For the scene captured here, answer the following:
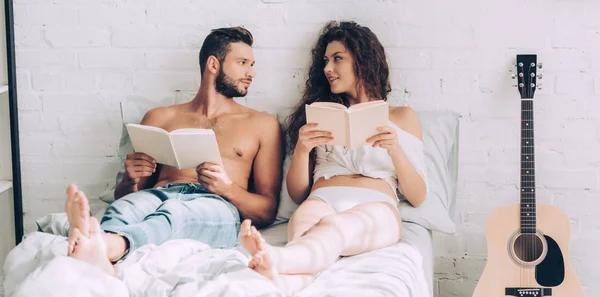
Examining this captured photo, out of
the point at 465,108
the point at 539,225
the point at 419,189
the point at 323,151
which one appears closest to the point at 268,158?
the point at 323,151

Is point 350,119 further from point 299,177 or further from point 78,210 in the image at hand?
point 78,210

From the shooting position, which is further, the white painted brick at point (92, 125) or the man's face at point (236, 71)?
the white painted brick at point (92, 125)

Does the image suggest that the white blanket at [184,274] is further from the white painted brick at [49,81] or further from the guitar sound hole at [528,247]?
the white painted brick at [49,81]

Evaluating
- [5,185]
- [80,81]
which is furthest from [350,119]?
[5,185]

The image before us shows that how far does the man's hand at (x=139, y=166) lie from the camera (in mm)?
2637

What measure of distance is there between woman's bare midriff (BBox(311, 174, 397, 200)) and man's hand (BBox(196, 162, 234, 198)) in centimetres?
31

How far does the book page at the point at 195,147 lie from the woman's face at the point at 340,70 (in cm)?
53

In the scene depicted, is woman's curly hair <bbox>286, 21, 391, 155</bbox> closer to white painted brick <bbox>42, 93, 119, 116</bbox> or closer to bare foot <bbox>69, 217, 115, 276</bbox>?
white painted brick <bbox>42, 93, 119, 116</bbox>

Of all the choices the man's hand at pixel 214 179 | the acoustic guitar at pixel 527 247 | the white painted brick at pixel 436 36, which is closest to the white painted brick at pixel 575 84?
the acoustic guitar at pixel 527 247

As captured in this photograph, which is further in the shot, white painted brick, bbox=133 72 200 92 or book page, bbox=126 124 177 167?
white painted brick, bbox=133 72 200 92

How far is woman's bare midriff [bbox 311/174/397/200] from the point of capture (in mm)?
2607

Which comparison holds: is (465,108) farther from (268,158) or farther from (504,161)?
(268,158)

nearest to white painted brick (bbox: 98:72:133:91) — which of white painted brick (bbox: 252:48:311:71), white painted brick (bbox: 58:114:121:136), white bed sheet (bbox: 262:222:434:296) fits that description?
white painted brick (bbox: 58:114:121:136)

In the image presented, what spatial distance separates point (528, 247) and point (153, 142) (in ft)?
4.34
